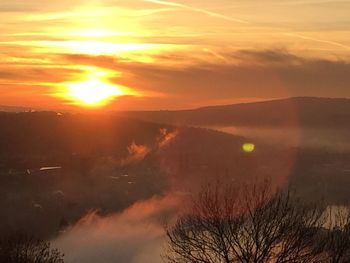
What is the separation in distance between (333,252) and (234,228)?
6638 millimetres

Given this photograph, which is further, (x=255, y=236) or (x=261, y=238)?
(x=261, y=238)

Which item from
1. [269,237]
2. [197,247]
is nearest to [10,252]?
[197,247]

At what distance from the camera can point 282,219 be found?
36.9m

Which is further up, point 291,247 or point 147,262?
point 147,262

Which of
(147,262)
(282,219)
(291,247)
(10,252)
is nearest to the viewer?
(291,247)

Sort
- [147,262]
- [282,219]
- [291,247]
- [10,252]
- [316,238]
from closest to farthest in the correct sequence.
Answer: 1. [291,247]
2. [282,219]
3. [316,238]
4. [10,252]
5. [147,262]

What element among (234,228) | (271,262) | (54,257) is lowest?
(271,262)

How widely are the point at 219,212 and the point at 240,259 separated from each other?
12.4 ft

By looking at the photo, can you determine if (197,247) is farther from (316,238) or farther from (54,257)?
(54,257)

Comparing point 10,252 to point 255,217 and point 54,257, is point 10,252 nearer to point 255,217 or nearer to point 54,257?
point 54,257

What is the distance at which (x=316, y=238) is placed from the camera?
1601 inches

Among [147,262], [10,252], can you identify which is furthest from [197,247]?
[147,262]

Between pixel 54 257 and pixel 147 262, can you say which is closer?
pixel 54 257

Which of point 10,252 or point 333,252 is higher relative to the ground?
point 10,252
